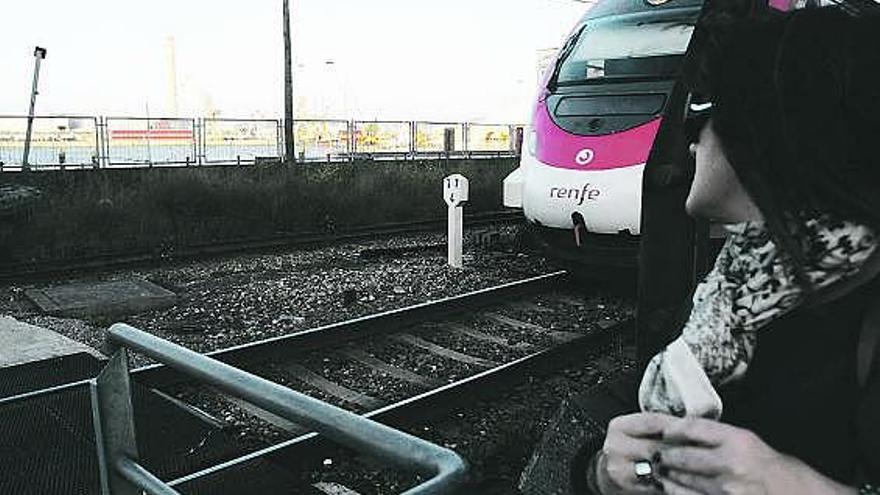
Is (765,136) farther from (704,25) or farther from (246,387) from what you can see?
(246,387)

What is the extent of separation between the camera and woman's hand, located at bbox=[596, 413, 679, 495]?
0.95 metres

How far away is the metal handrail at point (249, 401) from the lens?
4.33 feet

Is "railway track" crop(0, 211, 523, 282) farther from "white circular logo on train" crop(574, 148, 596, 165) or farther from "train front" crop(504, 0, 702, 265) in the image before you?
"white circular logo on train" crop(574, 148, 596, 165)

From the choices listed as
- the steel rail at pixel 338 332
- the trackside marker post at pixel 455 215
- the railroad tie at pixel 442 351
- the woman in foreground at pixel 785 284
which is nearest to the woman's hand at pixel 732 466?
the woman in foreground at pixel 785 284

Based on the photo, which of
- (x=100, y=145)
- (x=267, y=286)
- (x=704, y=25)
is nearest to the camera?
(x=704, y=25)

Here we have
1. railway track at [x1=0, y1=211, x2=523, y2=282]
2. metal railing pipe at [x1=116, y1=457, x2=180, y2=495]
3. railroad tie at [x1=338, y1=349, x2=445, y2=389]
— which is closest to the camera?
metal railing pipe at [x1=116, y1=457, x2=180, y2=495]

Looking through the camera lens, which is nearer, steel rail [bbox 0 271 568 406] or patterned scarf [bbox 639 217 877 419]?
patterned scarf [bbox 639 217 877 419]

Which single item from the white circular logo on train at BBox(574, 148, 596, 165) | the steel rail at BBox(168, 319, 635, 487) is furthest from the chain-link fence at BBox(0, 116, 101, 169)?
the steel rail at BBox(168, 319, 635, 487)

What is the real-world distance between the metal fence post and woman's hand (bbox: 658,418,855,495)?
1475 millimetres

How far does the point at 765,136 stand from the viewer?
0.89 m

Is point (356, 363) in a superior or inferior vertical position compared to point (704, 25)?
inferior

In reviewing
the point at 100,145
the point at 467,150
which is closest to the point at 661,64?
the point at 100,145

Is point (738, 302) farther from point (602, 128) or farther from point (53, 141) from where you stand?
point (53, 141)

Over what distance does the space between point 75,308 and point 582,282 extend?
16.8ft
